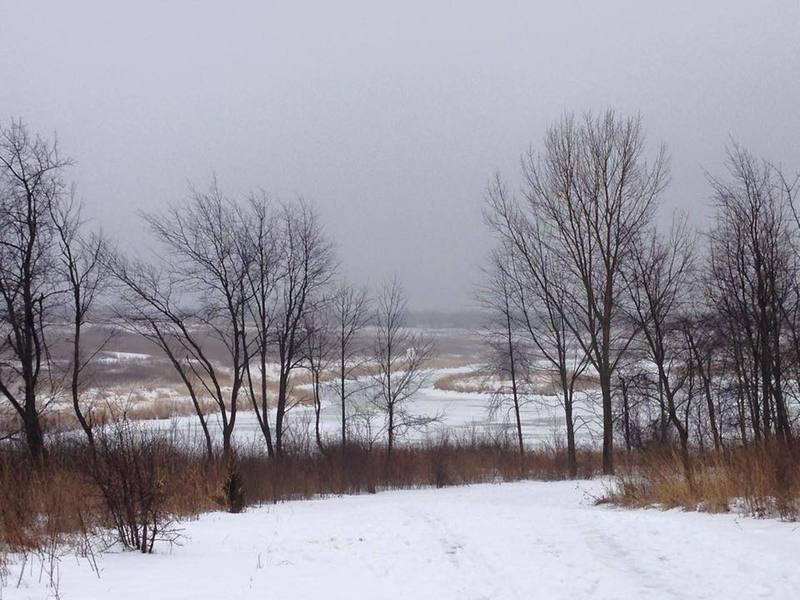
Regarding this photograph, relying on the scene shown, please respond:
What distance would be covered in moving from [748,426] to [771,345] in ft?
30.4

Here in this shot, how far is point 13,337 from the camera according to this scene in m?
22.0

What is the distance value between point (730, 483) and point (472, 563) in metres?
4.98

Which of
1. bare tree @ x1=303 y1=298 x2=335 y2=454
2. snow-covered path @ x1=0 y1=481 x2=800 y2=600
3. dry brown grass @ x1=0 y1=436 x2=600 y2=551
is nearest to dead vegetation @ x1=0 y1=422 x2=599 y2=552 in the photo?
dry brown grass @ x1=0 y1=436 x2=600 y2=551

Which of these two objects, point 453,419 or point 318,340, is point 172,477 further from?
point 453,419

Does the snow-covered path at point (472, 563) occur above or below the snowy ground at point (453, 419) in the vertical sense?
below

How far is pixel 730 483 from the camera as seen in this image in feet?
34.5

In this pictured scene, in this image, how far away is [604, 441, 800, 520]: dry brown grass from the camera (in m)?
9.38

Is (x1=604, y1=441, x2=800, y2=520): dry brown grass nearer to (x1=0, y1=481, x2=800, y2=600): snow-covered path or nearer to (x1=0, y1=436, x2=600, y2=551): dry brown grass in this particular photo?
(x1=0, y1=481, x2=800, y2=600): snow-covered path

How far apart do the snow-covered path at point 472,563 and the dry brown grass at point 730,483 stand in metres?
0.52

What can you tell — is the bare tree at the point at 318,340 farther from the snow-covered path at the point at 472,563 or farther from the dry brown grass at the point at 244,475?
the snow-covered path at the point at 472,563

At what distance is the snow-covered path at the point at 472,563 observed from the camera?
600cm

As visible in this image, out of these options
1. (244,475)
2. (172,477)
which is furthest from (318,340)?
(172,477)

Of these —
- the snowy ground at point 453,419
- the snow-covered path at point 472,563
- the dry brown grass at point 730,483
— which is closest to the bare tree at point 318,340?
the snowy ground at point 453,419

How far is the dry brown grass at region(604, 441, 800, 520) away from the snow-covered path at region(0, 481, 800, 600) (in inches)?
20.5
